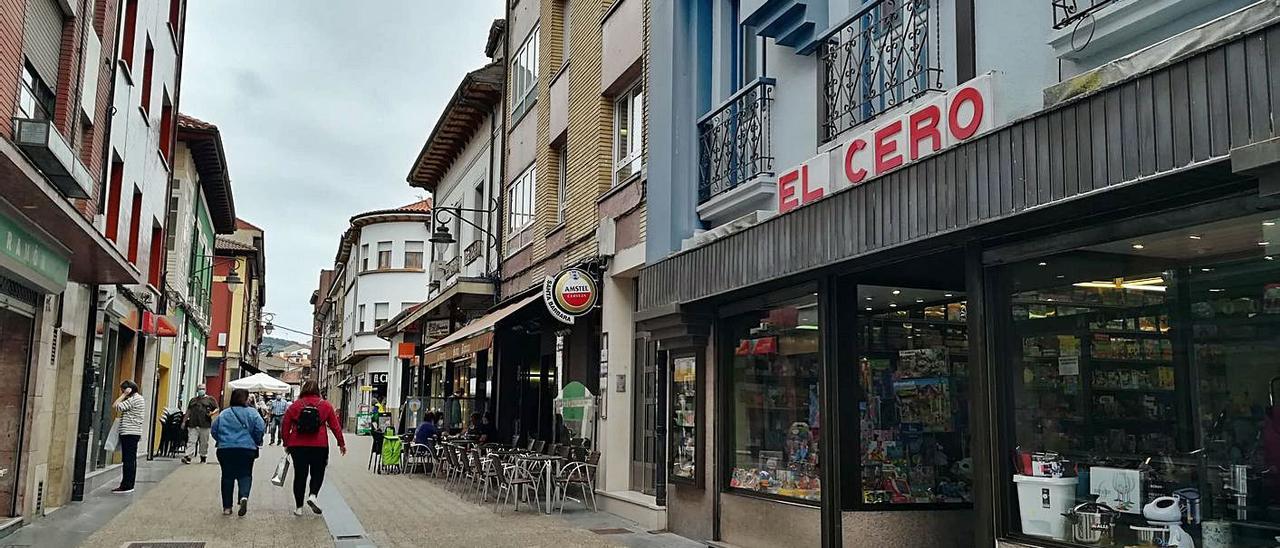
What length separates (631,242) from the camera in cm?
1333

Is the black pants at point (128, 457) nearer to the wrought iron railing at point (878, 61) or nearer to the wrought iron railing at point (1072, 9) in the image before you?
the wrought iron railing at point (878, 61)

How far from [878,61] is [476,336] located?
10152 millimetres

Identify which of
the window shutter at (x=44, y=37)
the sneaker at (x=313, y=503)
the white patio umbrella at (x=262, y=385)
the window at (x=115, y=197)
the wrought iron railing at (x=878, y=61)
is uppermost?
the window shutter at (x=44, y=37)

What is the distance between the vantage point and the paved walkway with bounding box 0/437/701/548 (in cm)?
1071

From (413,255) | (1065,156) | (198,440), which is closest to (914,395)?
(1065,156)

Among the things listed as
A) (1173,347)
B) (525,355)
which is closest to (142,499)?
(525,355)

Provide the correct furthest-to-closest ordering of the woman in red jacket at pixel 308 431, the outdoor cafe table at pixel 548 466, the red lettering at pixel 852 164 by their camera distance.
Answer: the outdoor cafe table at pixel 548 466, the woman in red jacket at pixel 308 431, the red lettering at pixel 852 164

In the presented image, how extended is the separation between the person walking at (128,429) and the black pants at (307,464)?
4267 mm

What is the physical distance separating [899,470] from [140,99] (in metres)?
15.6

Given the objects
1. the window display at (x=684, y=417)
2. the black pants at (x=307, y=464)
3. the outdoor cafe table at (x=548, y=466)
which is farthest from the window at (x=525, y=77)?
the window display at (x=684, y=417)

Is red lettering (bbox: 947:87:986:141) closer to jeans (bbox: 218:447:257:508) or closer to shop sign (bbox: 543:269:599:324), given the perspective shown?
shop sign (bbox: 543:269:599:324)

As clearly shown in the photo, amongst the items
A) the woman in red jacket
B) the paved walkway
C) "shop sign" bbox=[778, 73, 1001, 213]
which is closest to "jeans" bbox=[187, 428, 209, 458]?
the paved walkway

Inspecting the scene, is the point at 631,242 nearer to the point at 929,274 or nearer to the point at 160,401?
the point at 929,274

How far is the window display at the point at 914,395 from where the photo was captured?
340 inches
